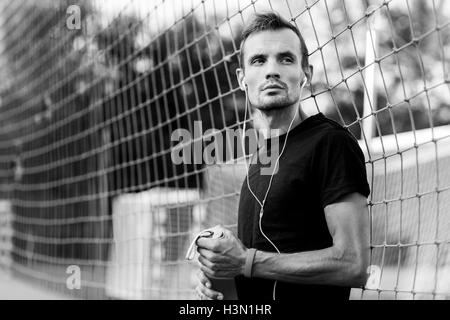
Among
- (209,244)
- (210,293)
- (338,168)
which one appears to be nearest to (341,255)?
(338,168)

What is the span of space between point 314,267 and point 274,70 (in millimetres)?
377

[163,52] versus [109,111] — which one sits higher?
[163,52]

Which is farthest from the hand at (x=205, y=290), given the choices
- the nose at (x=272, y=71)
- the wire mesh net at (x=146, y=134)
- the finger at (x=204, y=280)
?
the wire mesh net at (x=146, y=134)

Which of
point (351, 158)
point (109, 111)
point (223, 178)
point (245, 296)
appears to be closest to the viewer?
point (351, 158)

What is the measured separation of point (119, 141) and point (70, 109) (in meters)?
0.64

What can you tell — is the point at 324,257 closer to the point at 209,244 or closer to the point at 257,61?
the point at 209,244

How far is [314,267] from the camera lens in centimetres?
114

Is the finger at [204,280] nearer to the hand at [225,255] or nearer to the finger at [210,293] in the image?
the finger at [210,293]

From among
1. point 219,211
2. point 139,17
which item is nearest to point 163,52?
point 139,17

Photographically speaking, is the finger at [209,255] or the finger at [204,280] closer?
the finger at [209,255]

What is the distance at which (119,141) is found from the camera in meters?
3.50

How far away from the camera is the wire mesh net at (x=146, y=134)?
2199 mm

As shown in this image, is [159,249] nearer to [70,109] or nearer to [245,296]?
[70,109]

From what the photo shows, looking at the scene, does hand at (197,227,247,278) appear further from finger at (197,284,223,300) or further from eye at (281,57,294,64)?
eye at (281,57,294,64)
